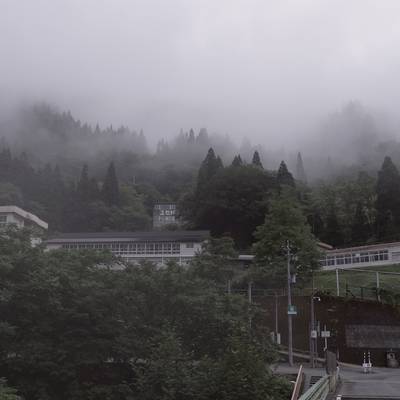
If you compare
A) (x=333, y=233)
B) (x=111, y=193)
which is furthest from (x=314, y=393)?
(x=111, y=193)

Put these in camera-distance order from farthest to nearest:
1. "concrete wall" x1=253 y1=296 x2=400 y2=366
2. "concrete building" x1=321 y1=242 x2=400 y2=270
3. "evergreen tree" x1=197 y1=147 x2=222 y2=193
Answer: "evergreen tree" x1=197 y1=147 x2=222 y2=193, "concrete building" x1=321 y1=242 x2=400 y2=270, "concrete wall" x1=253 y1=296 x2=400 y2=366

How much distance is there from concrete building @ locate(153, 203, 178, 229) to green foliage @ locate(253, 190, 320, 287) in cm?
4715

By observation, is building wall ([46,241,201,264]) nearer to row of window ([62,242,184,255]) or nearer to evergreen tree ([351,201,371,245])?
row of window ([62,242,184,255])

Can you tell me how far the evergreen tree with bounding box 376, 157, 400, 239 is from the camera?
71250mm

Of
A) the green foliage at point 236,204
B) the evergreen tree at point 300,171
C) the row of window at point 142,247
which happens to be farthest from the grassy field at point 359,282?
the evergreen tree at point 300,171

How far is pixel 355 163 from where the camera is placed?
148000mm

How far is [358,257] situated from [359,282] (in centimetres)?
1472

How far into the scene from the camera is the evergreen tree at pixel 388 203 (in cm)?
7125

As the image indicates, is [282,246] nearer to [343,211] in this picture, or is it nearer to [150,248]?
[150,248]

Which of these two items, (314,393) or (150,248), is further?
(150,248)

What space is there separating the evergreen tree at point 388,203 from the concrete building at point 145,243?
22.4 meters

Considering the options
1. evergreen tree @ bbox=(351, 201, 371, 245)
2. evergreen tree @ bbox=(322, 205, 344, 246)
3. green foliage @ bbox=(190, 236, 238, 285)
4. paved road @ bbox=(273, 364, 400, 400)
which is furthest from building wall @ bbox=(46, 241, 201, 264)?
paved road @ bbox=(273, 364, 400, 400)

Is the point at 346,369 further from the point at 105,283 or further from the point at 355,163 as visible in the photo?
the point at 355,163

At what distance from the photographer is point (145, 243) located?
69500mm
